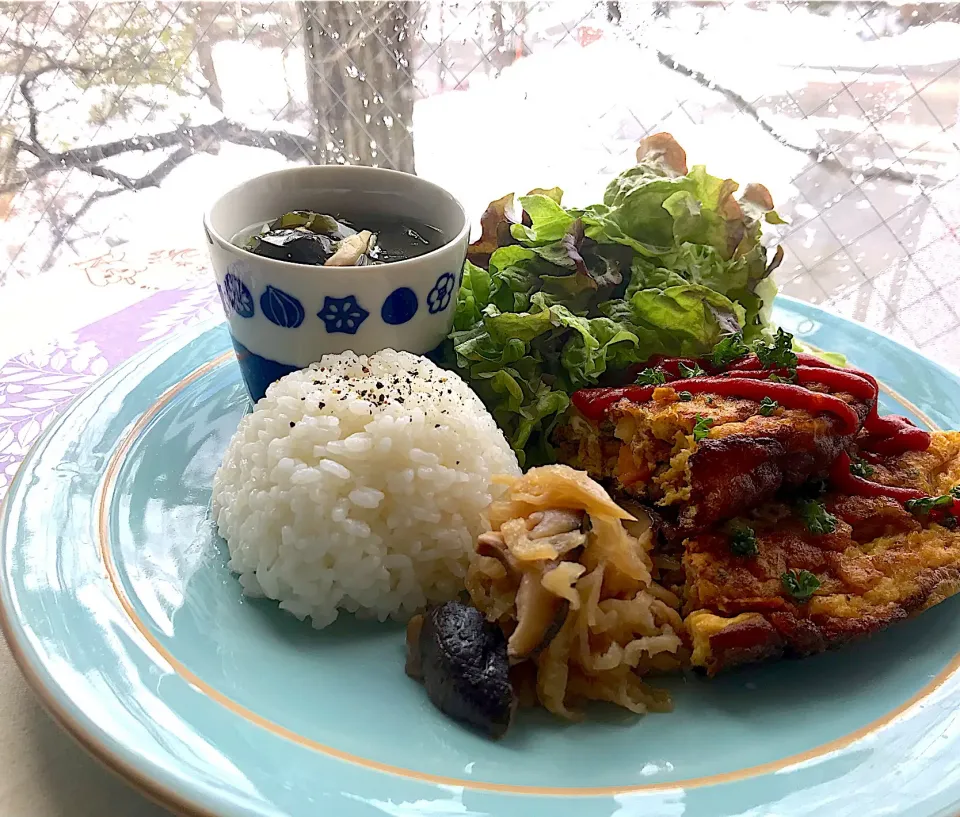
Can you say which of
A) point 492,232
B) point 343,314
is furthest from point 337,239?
point 492,232

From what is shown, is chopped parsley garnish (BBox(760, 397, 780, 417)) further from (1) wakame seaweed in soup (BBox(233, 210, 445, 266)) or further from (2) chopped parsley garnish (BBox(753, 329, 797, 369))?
(1) wakame seaweed in soup (BBox(233, 210, 445, 266))

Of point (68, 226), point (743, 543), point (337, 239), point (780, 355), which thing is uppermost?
point (337, 239)

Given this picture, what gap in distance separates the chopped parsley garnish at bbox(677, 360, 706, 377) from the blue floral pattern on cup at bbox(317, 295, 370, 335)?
0.90 m

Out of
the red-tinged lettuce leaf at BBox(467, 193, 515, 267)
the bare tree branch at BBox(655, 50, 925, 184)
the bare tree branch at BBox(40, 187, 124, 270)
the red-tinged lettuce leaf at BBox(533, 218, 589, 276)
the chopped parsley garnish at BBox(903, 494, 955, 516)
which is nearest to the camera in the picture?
the chopped parsley garnish at BBox(903, 494, 955, 516)

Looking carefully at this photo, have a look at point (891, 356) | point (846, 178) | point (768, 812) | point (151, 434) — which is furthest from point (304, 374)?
point (846, 178)

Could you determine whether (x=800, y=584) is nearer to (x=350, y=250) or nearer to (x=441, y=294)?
(x=441, y=294)

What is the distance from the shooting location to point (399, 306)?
241cm

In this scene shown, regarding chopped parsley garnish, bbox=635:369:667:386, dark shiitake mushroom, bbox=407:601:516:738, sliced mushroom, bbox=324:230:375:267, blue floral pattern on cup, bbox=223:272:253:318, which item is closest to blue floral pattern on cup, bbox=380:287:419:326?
sliced mushroom, bbox=324:230:375:267

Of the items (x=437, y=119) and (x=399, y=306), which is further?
(x=437, y=119)

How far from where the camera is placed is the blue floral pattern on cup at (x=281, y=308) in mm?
2320

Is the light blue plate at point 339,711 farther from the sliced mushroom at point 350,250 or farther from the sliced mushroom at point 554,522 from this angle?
the sliced mushroom at point 350,250

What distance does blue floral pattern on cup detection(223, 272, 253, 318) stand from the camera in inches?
93.2

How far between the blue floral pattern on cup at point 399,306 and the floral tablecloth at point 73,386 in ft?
3.17

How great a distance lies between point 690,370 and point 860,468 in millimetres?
520
